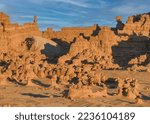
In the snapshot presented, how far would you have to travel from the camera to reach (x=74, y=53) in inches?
1063

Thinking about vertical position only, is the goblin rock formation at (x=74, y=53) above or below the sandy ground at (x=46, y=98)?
above

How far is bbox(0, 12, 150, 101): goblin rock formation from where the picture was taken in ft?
59.2

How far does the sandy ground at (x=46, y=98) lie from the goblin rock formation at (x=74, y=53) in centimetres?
55

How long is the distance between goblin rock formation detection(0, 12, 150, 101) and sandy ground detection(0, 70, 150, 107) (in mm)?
547

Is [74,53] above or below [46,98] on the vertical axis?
above

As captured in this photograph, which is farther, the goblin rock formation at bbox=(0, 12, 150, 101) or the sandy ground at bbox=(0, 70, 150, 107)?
the goblin rock formation at bbox=(0, 12, 150, 101)

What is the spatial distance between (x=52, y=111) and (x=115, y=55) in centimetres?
1904

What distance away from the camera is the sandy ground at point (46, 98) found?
13.1 metres

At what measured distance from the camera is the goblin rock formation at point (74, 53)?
710 inches

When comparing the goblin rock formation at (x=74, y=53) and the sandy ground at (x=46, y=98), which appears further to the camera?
the goblin rock formation at (x=74, y=53)

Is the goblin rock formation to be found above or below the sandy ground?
above

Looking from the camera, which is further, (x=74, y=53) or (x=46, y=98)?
(x=74, y=53)

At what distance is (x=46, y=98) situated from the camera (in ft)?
45.9

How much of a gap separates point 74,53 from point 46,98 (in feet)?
43.2
